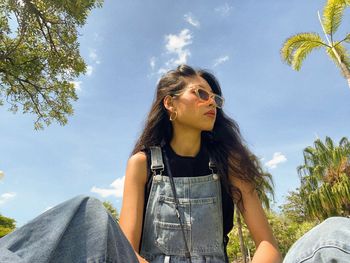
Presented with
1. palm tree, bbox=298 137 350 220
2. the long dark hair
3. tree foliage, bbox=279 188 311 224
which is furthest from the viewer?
tree foliage, bbox=279 188 311 224

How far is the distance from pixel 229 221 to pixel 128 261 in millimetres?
1587

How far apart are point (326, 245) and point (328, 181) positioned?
1087 inches

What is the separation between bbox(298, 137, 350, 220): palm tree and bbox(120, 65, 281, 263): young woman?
24.2 metres

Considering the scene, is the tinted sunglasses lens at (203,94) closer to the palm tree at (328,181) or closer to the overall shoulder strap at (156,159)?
the overall shoulder strap at (156,159)

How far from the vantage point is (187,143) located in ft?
9.17

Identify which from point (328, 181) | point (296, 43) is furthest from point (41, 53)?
point (328, 181)

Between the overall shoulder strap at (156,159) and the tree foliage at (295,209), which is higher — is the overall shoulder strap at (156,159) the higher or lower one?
the lower one

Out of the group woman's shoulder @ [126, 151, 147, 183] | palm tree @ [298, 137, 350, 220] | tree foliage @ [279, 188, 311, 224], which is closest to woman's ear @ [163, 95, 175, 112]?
woman's shoulder @ [126, 151, 147, 183]

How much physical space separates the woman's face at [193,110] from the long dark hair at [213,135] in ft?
0.36

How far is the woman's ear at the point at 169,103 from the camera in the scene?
2.91 metres

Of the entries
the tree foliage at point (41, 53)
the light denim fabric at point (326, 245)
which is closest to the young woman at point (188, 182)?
the light denim fabric at point (326, 245)

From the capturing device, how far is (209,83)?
316 centimetres

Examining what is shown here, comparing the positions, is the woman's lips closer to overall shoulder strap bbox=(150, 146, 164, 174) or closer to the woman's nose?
the woman's nose

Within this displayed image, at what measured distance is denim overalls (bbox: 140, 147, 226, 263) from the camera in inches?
90.9
